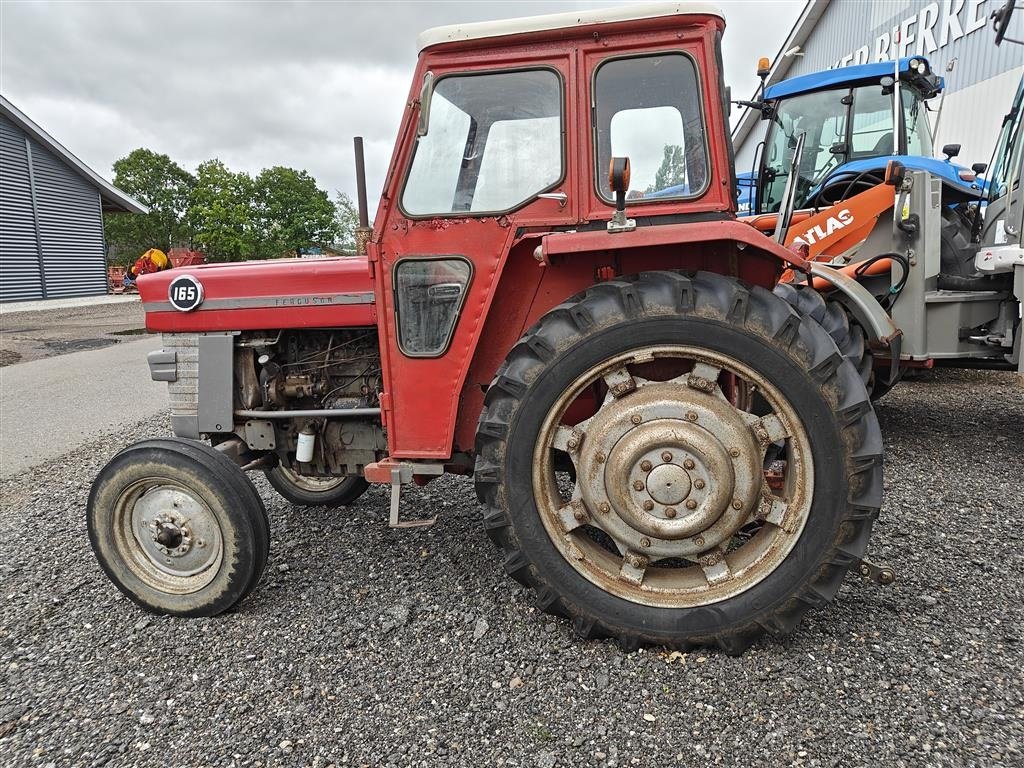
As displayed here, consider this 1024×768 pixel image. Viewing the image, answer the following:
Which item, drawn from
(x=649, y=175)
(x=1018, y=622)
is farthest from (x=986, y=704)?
(x=649, y=175)

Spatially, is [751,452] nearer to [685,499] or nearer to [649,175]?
[685,499]

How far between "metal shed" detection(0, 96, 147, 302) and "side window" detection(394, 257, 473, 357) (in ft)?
71.0

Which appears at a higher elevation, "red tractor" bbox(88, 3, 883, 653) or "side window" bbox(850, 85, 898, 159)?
"side window" bbox(850, 85, 898, 159)

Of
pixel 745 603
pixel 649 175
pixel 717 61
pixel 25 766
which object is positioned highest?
pixel 717 61

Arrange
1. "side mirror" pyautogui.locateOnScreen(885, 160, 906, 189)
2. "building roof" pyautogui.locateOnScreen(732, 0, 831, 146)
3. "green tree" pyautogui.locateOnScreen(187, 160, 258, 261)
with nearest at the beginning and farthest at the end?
"side mirror" pyautogui.locateOnScreen(885, 160, 906, 189), "building roof" pyautogui.locateOnScreen(732, 0, 831, 146), "green tree" pyautogui.locateOnScreen(187, 160, 258, 261)

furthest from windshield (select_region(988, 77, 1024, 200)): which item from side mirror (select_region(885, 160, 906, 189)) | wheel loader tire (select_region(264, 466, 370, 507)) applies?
wheel loader tire (select_region(264, 466, 370, 507))

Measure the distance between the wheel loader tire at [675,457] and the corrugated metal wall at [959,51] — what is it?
33.4 ft

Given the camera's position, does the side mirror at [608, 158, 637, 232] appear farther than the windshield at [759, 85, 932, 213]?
No

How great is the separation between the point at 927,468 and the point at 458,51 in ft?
12.6

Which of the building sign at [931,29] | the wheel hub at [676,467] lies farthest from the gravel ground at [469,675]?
the building sign at [931,29]

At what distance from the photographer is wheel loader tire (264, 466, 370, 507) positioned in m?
3.68

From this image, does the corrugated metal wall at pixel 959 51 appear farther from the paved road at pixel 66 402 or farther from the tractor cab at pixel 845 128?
the paved road at pixel 66 402

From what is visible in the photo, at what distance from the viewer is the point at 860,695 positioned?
2.04 metres

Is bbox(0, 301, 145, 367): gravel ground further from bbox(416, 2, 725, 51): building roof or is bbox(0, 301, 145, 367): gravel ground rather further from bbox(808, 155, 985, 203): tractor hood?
bbox(808, 155, 985, 203): tractor hood
